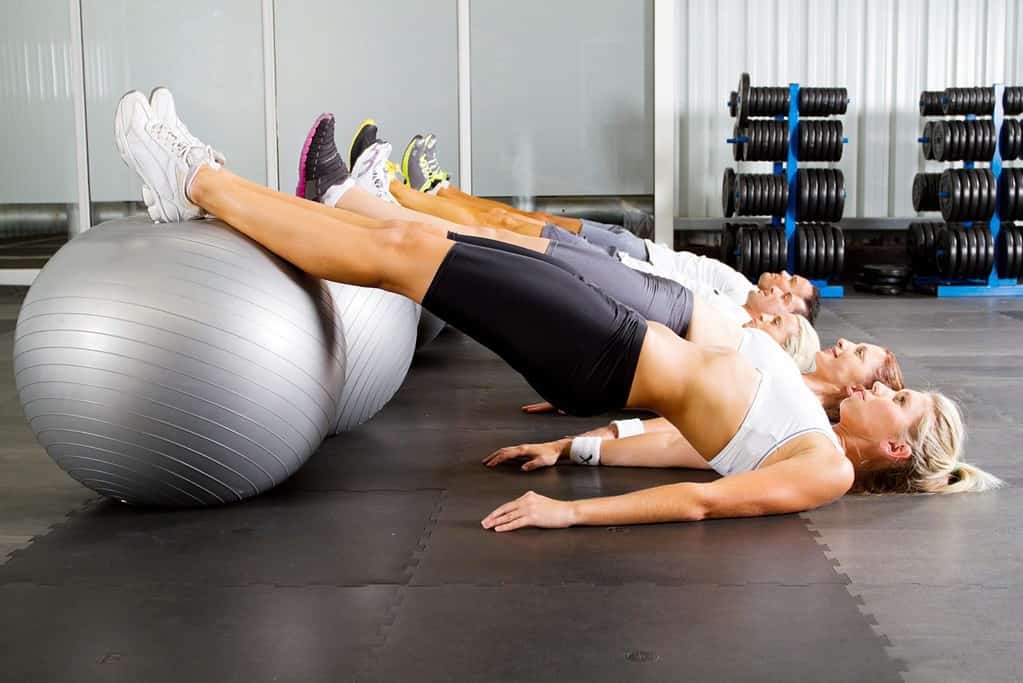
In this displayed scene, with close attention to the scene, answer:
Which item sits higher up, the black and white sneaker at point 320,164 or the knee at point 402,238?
the black and white sneaker at point 320,164

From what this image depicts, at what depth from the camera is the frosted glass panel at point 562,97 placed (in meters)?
8.23

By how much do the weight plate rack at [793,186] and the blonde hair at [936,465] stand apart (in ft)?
15.5

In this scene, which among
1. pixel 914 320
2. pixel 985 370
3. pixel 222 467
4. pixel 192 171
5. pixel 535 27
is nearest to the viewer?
pixel 222 467

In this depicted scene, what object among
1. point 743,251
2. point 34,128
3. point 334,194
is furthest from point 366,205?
point 34,128

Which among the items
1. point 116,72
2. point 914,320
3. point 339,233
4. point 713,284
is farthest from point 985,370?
point 116,72

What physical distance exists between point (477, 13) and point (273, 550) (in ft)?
20.8

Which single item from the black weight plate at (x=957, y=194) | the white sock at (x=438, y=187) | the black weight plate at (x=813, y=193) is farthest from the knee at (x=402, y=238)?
the black weight plate at (x=957, y=194)

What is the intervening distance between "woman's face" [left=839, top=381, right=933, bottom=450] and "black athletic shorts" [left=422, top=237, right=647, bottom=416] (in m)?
0.66

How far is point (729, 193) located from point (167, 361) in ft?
19.7

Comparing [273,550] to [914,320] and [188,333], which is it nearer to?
[188,333]

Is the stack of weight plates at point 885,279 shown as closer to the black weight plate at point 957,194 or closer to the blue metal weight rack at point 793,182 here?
the blue metal weight rack at point 793,182

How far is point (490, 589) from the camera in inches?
91.7

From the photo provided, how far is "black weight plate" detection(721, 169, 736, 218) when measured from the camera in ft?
26.1

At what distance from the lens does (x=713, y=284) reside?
5.06 m
